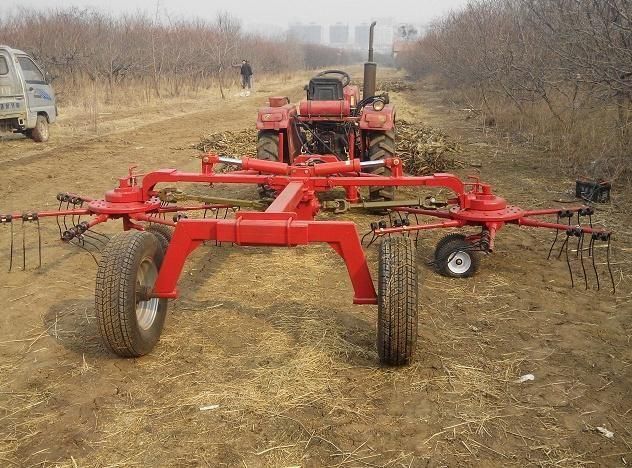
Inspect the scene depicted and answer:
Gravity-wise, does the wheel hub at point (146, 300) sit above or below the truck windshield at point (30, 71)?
below

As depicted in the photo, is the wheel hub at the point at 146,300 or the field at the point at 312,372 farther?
the wheel hub at the point at 146,300

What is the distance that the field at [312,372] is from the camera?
2510mm

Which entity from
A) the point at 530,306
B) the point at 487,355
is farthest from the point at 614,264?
the point at 487,355

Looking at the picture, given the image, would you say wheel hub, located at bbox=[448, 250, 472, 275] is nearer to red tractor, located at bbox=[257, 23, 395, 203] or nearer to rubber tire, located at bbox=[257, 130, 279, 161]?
red tractor, located at bbox=[257, 23, 395, 203]

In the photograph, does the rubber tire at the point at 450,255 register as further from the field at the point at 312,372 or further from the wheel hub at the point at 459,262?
the field at the point at 312,372

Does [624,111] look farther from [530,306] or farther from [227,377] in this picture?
[227,377]

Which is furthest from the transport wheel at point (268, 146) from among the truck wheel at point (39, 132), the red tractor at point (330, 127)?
the truck wheel at point (39, 132)

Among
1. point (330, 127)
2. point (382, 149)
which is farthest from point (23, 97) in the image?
point (382, 149)

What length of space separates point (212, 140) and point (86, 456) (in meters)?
8.70

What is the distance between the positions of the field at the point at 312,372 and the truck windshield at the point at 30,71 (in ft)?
23.9

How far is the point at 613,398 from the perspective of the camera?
2867mm

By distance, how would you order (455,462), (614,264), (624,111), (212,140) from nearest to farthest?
(455,462) < (614,264) < (624,111) < (212,140)

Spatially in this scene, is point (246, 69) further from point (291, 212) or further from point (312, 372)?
point (312, 372)

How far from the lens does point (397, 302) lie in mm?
2914
